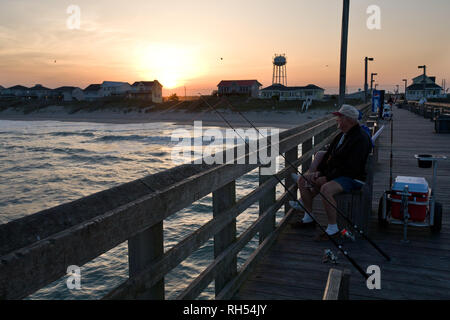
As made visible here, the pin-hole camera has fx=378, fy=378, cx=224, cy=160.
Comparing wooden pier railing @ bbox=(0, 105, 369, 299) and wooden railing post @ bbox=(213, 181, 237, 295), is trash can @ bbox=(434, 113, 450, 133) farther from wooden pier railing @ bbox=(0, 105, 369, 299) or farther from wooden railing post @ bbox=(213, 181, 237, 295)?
wooden railing post @ bbox=(213, 181, 237, 295)

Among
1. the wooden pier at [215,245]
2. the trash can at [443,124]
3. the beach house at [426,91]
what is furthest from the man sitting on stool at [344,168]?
the beach house at [426,91]

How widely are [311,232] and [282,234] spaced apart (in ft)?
1.20

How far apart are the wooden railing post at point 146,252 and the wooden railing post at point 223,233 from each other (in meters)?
0.89

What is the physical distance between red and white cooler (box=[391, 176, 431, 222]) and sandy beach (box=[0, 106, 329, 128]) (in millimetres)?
42883

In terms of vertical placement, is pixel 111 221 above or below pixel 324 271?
above

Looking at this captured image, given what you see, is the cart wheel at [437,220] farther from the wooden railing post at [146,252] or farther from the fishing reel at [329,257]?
the wooden railing post at [146,252]

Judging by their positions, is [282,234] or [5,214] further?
[5,214]

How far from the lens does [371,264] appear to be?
12.5 feet

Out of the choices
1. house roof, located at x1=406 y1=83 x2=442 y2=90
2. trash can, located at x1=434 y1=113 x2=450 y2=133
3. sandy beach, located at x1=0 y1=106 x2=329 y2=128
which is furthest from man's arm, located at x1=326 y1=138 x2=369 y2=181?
house roof, located at x1=406 y1=83 x2=442 y2=90

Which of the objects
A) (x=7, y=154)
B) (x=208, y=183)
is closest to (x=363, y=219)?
(x=208, y=183)

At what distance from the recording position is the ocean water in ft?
23.2

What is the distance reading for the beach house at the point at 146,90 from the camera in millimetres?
94375
